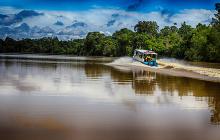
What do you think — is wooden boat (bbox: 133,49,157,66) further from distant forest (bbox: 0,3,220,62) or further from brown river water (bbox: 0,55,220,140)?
brown river water (bbox: 0,55,220,140)

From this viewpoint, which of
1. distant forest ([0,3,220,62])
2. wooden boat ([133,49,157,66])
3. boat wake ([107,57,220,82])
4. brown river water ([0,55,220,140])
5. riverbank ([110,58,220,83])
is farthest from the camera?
distant forest ([0,3,220,62])

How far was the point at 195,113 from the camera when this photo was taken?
17.1 meters

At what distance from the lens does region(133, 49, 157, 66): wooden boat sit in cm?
6625

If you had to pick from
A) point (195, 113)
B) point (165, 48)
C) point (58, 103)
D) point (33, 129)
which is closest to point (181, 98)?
point (195, 113)

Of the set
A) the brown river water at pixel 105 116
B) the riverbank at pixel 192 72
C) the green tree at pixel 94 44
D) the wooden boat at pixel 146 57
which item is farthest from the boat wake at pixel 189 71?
the green tree at pixel 94 44

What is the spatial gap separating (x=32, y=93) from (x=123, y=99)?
500cm

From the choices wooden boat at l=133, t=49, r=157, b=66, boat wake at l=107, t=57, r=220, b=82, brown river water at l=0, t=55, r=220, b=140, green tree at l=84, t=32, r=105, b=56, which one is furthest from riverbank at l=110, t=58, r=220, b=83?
green tree at l=84, t=32, r=105, b=56

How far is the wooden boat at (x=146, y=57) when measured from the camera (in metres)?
66.2

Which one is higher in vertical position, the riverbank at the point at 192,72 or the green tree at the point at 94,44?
the green tree at the point at 94,44

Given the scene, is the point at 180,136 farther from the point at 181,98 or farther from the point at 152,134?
the point at 181,98

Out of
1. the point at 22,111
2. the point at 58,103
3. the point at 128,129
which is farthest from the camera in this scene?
the point at 58,103

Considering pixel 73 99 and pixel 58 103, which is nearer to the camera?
pixel 58 103

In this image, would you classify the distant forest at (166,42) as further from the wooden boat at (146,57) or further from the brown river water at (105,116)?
the brown river water at (105,116)

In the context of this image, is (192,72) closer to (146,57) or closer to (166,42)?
(146,57)
